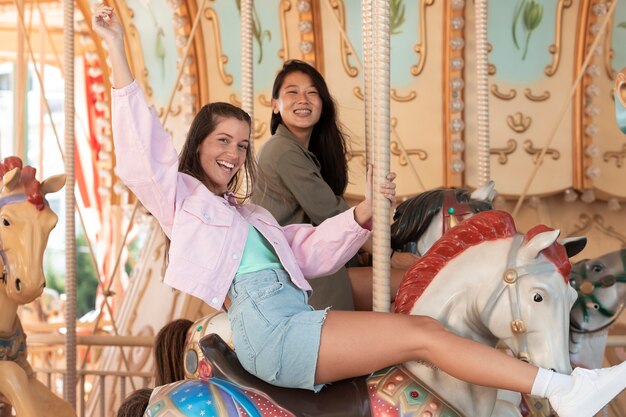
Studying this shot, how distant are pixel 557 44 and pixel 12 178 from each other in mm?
1997

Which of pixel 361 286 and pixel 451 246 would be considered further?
pixel 361 286

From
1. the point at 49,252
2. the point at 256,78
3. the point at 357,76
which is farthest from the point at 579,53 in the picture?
the point at 49,252

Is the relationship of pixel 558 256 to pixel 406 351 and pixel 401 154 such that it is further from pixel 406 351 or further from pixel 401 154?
pixel 401 154

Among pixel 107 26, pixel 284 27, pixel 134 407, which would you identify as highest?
pixel 284 27

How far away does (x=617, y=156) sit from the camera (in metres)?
3.00

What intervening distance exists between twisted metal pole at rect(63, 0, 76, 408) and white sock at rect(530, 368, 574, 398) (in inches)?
59.0

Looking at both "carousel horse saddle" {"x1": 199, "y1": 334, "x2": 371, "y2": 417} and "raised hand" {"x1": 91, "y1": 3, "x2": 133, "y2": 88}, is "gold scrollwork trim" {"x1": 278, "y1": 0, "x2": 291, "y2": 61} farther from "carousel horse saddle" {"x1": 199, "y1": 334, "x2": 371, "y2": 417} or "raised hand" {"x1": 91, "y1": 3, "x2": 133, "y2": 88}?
"carousel horse saddle" {"x1": 199, "y1": 334, "x2": 371, "y2": 417}

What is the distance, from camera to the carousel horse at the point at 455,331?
4.27 ft

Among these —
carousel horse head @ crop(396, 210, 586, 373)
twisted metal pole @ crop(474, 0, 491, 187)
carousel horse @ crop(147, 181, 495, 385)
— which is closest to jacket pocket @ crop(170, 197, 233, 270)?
carousel horse @ crop(147, 181, 495, 385)

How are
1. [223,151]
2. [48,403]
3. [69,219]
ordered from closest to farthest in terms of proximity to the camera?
[223,151] < [48,403] < [69,219]

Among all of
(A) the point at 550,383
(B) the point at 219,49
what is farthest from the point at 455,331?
(B) the point at 219,49

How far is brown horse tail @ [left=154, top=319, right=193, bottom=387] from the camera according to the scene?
1.58m

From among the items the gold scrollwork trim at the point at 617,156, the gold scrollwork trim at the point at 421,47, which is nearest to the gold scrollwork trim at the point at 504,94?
the gold scrollwork trim at the point at 421,47

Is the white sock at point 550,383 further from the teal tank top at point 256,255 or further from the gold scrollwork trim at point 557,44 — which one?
the gold scrollwork trim at point 557,44
